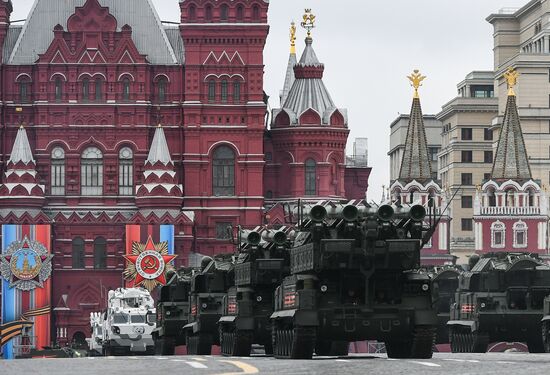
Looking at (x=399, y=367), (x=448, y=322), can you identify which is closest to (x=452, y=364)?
(x=399, y=367)

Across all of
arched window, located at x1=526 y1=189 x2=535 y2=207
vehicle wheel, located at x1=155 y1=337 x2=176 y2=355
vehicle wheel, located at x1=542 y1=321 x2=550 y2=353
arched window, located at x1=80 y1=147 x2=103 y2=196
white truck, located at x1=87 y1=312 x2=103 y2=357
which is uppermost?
arched window, located at x1=80 y1=147 x2=103 y2=196

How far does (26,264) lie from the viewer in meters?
116

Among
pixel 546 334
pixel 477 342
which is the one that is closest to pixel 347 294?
pixel 546 334

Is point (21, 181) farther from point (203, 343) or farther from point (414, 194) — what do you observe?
point (203, 343)

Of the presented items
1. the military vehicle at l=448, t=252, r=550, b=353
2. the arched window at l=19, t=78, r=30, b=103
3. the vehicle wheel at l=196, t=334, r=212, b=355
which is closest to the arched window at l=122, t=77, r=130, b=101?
the arched window at l=19, t=78, r=30, b=103

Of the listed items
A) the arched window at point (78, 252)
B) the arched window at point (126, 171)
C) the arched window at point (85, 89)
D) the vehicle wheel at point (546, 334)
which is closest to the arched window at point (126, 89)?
the arched window at point (85, 89)

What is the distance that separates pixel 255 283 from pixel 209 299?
8478 mm

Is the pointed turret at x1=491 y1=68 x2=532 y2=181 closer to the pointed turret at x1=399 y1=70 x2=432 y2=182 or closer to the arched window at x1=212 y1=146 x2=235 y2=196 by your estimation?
the pointed turret at x1=399 y1=70 x2=432 y2=182

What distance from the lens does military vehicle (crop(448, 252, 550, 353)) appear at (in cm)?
5450

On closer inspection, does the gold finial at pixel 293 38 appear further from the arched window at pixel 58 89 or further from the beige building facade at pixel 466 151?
the beige building facade at pixel 466 151

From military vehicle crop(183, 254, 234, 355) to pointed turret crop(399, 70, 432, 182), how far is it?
8955cm

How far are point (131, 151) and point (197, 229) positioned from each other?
635cm

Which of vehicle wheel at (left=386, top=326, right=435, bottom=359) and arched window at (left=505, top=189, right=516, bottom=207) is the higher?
arched window at (left=505, top=189, right=516, bottom=207)

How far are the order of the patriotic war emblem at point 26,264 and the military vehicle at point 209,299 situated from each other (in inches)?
2338
